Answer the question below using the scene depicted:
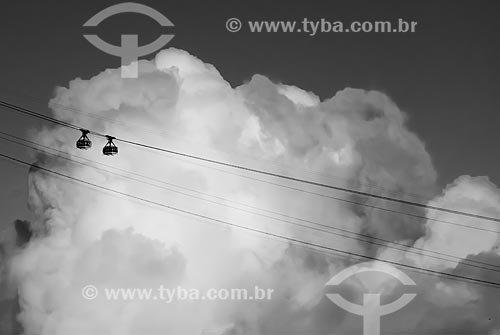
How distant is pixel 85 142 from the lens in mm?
20109

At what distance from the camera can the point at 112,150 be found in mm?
20750

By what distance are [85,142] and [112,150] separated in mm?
1375
